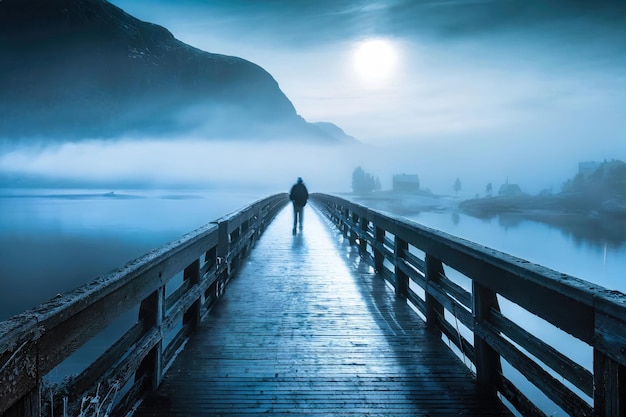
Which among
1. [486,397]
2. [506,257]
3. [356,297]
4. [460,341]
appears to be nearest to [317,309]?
[356,297]

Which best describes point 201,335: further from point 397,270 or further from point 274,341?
point 397,270

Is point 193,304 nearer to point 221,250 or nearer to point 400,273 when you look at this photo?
point 221,250

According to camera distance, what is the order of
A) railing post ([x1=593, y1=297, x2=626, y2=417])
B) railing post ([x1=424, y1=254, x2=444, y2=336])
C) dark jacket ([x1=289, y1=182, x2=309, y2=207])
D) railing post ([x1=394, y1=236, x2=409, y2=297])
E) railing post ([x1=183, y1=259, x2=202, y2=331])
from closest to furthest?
railing post ([x1=593, y1=297, x2=626, y2=417]) < railing post ([x1=183, y1=259, x2=202, y2=331]) < railing post ([x1=424, y1=254, x2=444, y2=336]) < railing post ([x1=394, y1=236, x2=409, y2=297]) < dark jacket ([x1=289, y1=182, x2=309, y2=207])

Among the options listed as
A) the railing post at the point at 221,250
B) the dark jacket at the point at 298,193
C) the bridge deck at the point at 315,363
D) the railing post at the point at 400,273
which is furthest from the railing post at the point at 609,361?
the dark jacket at the point at 298,193

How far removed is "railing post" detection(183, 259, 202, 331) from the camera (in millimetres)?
4461

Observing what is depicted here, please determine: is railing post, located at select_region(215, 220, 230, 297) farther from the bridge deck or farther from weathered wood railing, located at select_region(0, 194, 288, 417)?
weathered wood railing, located at select_region(0, 194, 288, 417)

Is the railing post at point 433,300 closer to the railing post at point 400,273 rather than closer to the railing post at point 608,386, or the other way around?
the railing post at point 400,273

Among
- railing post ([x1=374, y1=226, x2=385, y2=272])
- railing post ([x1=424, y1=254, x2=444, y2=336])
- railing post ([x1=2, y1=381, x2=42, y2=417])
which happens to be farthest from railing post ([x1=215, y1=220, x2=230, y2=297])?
railing post ([x1=2, y1=381, x2=42, y2=417])

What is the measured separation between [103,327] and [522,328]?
257 cm

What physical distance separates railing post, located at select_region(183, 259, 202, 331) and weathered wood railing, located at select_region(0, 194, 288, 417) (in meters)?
0.01

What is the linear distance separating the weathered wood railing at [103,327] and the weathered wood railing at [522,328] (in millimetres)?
2455

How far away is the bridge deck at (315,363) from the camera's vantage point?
309cm

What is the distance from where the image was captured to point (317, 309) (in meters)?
5.73

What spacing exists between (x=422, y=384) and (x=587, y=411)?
156 centimetres
